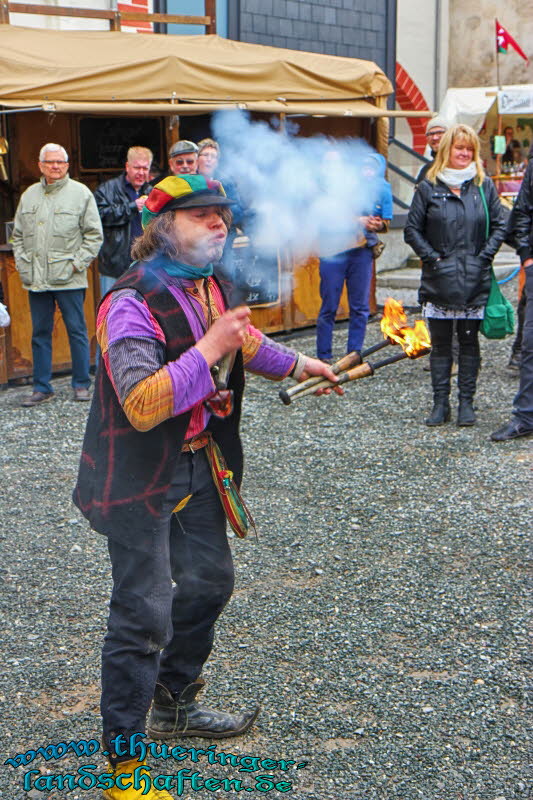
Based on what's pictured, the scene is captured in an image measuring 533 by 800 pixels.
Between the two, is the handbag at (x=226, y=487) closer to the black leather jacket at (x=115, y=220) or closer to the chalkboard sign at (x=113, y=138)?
the black leather jacket at (x=115, y=220)

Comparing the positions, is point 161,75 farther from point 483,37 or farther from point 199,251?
point 483,37

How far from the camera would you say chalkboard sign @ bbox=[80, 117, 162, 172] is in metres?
9.48

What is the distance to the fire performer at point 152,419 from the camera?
2.81 metres

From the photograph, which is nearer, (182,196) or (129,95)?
(182,196)

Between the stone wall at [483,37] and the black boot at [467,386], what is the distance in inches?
562

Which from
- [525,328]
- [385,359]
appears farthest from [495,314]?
[385,359]

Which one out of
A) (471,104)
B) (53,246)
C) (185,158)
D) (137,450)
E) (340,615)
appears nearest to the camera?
(137,450)

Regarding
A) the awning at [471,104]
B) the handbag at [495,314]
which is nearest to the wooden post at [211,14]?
the handbag at [495,314]

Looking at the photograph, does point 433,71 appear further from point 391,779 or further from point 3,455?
point 391,779

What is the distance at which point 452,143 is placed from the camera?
6750 mm

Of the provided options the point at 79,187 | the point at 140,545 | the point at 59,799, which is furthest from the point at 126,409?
the point at 79,187

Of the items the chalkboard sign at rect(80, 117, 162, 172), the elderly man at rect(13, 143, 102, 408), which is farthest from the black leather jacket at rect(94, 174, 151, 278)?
the chalkboard sign at rect(80, 117, 162, 172)

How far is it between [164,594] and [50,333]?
214 inches

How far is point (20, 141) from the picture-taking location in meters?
9.00
